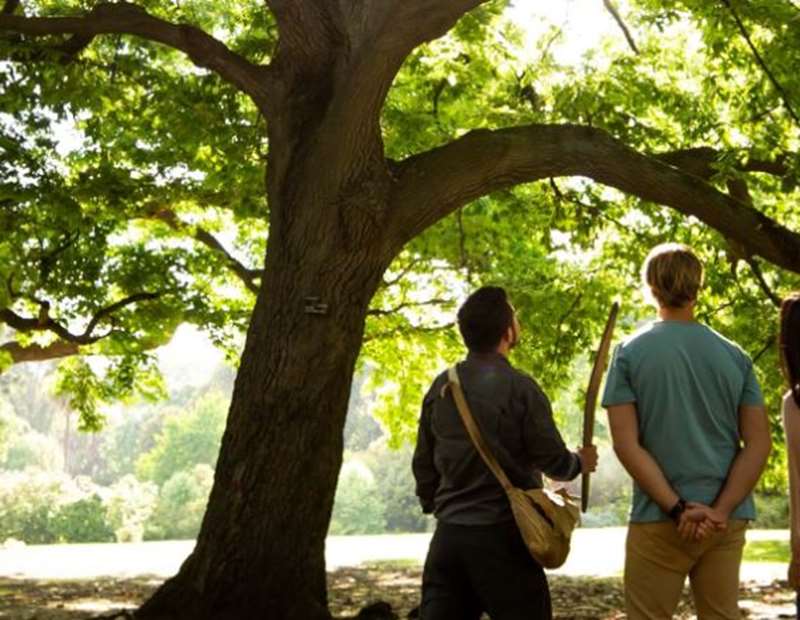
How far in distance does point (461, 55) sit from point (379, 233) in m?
7.77

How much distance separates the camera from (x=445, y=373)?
4918 millimetres

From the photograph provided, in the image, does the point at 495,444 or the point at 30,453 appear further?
the point at 30,453

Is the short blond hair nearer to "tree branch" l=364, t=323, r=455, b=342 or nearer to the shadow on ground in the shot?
the shadow on ground

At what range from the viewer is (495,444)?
4.73 m

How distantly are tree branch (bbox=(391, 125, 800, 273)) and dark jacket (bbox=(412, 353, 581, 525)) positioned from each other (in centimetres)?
528

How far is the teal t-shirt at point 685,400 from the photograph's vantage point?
14.8 ft

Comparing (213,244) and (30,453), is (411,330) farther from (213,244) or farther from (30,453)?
(30,453)

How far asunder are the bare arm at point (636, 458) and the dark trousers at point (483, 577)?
51 centimetres

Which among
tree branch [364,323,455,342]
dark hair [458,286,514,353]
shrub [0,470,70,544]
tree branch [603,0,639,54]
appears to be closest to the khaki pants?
dark hair [458,286,514,353]

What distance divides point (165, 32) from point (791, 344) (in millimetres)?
7595

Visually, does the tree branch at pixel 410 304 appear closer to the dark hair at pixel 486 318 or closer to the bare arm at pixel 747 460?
the dark hair at pixel 486 318

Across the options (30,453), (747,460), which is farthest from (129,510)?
(747,460)

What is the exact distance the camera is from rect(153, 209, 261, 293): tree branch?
21438mm

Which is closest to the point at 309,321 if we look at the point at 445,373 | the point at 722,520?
the point at 445,373
